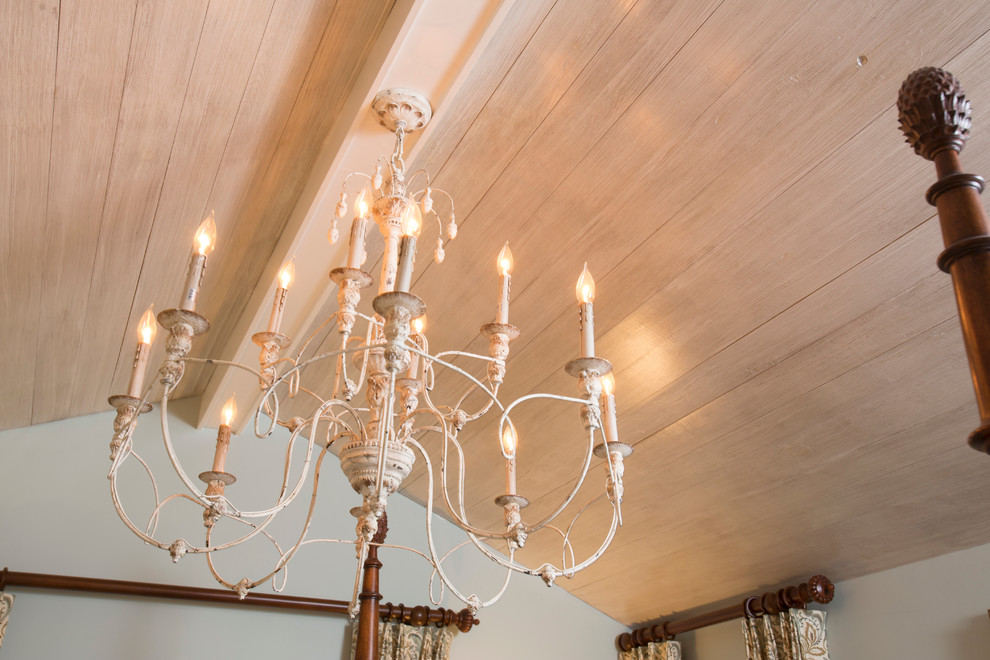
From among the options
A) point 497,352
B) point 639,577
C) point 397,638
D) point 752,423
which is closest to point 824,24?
point 497,352

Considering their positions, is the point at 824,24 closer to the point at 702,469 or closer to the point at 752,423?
the point at 752,423

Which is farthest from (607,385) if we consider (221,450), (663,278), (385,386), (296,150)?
(296,150)

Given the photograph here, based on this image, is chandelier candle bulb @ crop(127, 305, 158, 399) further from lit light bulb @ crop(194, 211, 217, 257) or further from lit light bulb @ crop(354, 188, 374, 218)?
lit light bulb @ crop(354, 188, 374, 218)

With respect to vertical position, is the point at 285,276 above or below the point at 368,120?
below

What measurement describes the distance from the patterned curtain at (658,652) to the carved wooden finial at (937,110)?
3529mm

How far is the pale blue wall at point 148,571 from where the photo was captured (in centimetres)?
341

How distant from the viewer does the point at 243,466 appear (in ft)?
13.2

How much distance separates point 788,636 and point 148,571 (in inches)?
111

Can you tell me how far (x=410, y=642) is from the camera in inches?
148

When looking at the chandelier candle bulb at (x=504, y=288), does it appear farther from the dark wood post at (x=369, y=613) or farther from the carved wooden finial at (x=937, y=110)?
the dark wood post at (x=369, y=613)

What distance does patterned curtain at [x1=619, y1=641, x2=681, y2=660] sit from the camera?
3.93 metres

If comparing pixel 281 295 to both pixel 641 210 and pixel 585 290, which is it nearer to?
pixel 585 290

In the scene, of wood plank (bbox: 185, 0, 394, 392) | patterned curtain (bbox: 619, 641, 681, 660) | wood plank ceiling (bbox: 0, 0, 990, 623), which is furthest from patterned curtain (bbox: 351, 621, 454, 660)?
wood plank (bbox: 185, 0, 394, 392)

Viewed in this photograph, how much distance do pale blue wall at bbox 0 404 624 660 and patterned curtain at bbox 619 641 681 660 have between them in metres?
0.29
